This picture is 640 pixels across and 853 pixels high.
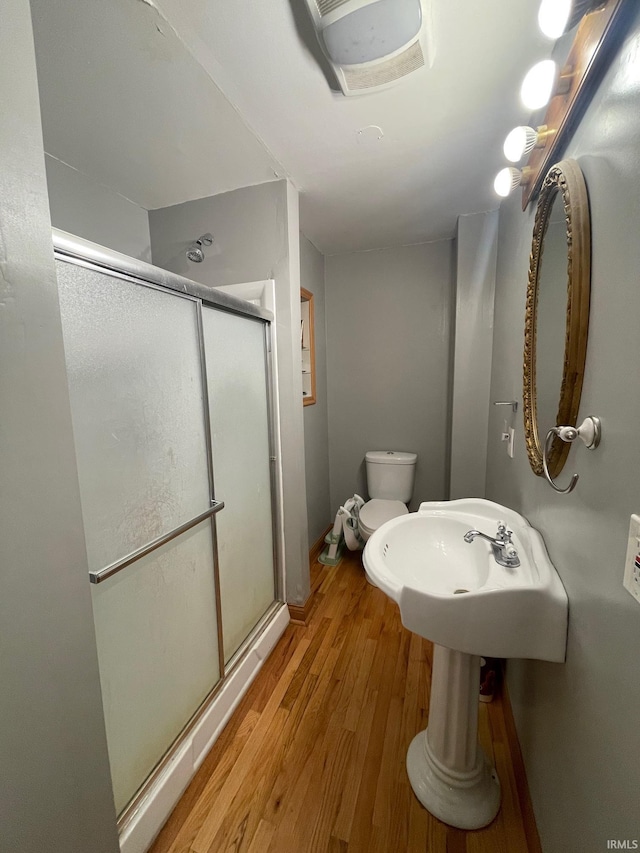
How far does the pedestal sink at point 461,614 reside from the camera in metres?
Answer: 0.79

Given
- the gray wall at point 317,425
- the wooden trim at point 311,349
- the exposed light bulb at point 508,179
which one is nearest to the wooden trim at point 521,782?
the gray wall at point 317,425

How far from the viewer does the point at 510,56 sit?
0.97 m

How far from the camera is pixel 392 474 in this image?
2414mm

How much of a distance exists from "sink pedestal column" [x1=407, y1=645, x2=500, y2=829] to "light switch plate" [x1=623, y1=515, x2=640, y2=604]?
0.67 m

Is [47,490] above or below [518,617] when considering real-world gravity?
above

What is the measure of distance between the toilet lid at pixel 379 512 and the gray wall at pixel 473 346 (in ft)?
1.46

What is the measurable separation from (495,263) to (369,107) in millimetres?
1146

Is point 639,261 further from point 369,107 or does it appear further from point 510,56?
point 369,107

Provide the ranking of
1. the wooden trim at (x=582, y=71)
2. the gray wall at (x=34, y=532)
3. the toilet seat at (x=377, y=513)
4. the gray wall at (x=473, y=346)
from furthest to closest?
the toilet seat at (x=377, y=513) < the gray wall at (x=473, y=346) < the wooden trim at (x=582, y=71) < the gray wall at (x=34, y=532)

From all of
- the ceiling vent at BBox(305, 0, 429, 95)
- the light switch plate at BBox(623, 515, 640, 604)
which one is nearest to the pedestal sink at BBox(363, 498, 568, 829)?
the light switch plate at BBox(623, 515, 640, 604)

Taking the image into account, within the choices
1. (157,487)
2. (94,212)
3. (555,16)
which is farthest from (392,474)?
(94,212)

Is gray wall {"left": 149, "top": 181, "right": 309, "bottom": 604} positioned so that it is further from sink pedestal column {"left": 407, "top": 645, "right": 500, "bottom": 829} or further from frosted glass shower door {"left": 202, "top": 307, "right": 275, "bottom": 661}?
sink pedestal column {"left": 407, "top": 645, "right": 500, "bottom": 829}

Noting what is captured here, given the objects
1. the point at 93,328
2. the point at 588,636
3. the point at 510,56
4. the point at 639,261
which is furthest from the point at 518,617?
the point at 510,56

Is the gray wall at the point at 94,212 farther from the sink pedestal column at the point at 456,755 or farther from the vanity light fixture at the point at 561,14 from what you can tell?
the sink pedestal column at the point at 456,755
